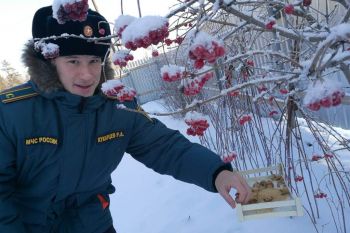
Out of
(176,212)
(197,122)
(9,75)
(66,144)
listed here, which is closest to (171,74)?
(197,122)

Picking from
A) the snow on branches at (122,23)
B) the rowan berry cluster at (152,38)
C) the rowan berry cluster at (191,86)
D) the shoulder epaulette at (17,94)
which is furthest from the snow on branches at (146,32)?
the shoulder epaulette at (17,94)

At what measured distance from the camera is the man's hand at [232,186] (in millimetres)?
1623

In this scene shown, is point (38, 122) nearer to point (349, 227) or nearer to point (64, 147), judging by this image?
point (64, 147)

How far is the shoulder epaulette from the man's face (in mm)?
154

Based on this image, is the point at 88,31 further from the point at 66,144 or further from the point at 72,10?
the point at 72,10

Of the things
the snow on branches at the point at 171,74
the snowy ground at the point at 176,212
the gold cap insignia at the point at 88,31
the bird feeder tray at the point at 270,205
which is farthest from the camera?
the snowy ground at the point at 176,212

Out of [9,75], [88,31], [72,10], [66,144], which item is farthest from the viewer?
[9,75]

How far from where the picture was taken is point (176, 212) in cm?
343

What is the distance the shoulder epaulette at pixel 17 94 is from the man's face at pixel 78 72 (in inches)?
6.1

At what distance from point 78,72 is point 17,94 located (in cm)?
30

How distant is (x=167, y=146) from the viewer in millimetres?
2074

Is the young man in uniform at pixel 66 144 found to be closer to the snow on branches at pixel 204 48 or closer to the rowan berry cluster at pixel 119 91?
the rowan berry cluster at pixel 119 91

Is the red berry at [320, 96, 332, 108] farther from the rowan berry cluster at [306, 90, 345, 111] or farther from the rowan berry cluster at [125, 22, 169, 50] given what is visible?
the rowan berry cluster at [125, 22, 169, 50]

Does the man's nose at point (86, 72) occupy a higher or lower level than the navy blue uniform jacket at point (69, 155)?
higher
